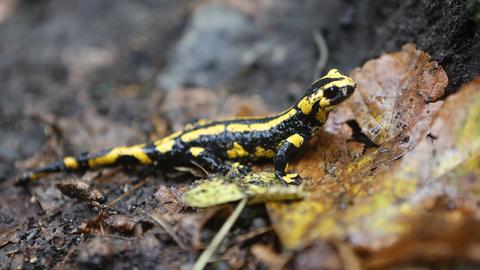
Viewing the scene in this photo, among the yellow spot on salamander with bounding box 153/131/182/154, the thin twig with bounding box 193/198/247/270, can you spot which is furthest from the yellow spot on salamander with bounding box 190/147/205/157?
the thin twig with bounding box 193/198/247/270

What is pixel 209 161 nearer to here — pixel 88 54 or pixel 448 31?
pixel 448 31

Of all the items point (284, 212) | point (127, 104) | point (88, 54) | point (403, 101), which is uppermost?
point (88, 54)

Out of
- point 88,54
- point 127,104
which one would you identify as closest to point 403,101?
point 127,104

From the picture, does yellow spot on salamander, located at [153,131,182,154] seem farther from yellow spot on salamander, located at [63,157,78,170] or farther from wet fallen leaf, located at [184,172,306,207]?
wet fallen leaf, located at [184,172,306,207]

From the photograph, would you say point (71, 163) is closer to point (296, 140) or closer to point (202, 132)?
point (202, 132)

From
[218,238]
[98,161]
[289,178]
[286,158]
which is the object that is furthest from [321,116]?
[98,161]

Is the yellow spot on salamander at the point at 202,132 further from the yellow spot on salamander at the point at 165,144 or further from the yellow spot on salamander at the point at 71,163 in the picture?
the yellow spot on salamander at the point at 71,163
